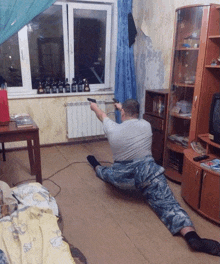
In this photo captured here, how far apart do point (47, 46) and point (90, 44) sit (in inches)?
23.9

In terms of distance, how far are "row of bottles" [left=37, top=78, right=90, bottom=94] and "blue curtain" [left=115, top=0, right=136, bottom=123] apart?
473mm

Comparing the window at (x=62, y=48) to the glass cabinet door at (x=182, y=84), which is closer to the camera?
the glass cabinet door at (x=182, y=84)

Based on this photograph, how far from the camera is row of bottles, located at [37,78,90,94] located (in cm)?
349

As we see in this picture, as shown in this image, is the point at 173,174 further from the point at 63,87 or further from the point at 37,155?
the point at 63,87

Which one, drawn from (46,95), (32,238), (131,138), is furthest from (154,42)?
(32,238)

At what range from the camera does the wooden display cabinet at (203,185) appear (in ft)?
6.32

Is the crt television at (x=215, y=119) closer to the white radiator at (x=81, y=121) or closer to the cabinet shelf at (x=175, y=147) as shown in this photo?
the cabinet shelf at (x=175, y=147)

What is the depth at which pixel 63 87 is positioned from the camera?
3590mm

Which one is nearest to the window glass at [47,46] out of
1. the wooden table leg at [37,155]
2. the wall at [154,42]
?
the wall at [154,42]

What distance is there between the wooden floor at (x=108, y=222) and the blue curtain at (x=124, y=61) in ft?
3.85

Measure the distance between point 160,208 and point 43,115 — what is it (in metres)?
2.13

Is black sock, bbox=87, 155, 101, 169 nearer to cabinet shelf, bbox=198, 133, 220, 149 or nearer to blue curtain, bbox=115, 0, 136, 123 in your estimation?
blue curtain, bbox=115, 0, 136, 123

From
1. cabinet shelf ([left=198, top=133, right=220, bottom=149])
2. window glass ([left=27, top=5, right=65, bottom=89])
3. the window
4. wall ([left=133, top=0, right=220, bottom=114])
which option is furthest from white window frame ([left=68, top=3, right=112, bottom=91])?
cabinet shelf ([left=198, top=133, right=220, bottom=149])

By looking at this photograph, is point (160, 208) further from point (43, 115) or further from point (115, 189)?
point (43, 115)
